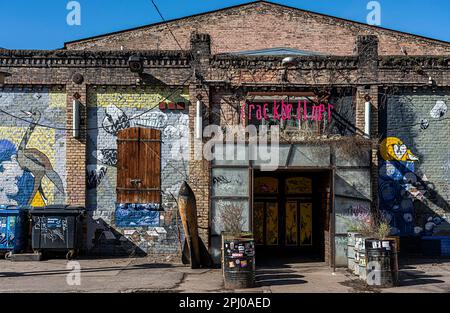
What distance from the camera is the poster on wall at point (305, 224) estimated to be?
1877cm

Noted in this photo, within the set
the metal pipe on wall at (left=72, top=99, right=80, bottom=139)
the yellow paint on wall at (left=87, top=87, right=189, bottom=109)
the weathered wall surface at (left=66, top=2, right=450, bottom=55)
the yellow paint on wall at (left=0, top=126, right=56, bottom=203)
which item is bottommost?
the yellow paint on wall at (left=0, top=126, right=56, bottom=203)

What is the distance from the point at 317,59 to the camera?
17312mm

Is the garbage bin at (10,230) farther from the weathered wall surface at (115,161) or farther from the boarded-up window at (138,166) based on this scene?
the boarded-up window at (138,166)

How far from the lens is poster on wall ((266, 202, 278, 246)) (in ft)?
61.5

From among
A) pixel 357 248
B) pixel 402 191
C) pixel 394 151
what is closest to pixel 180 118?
pixel 394 151

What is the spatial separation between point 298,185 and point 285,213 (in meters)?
1.02

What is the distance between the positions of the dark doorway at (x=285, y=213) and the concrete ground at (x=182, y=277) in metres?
2.10

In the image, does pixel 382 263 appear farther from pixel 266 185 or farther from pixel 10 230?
pixel 10 230

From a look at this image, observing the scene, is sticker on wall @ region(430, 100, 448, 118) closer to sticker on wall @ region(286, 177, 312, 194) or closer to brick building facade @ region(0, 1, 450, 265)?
brick building facade @ region(0, 1, 450, 265)

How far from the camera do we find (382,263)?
12492 millimetres

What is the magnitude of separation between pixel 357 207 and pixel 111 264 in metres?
6.94

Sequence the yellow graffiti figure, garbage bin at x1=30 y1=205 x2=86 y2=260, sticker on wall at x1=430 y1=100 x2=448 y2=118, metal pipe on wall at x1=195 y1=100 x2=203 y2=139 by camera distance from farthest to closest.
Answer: sticker on wall at x1=430 y1=100 x2=448 y2=118, the yellow graffiti figure, metal pipe on wall at x1=195 y1=100 x2=203 y2=139, garbage bin at x1=30 y1=205 x2=86 y2=260

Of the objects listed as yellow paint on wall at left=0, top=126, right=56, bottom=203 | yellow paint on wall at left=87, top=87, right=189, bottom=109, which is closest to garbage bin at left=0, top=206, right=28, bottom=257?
yellow paint on wall at left=0, top=126, right=56, bottom=203

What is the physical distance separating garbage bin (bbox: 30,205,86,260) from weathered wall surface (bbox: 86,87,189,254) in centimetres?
117
